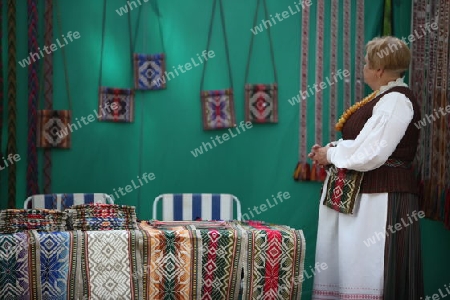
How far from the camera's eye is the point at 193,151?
16.3 feet

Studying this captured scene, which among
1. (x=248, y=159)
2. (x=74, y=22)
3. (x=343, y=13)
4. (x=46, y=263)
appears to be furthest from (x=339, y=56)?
(x=46, y=263)

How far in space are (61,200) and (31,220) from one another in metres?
1.17

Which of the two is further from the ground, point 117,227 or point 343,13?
point 343,13

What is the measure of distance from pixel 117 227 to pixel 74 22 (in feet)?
6.82

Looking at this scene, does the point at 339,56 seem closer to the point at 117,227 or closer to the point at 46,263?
the point at 117,227

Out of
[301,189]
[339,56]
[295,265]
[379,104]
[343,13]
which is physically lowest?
[295,265]

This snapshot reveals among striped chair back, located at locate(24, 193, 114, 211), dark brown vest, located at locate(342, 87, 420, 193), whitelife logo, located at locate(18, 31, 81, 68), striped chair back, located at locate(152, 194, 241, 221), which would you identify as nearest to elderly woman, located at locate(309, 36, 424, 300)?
dark brown vest, located at locate(342, 87, 420, 193)

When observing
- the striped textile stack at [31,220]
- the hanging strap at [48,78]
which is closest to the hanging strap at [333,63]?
the hanging strap at [48,78]

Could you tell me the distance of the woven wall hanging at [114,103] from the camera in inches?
191

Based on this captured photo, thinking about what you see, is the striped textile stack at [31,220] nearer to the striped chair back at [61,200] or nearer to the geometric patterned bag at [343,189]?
the striped chair back at [61,200]

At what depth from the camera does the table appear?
3.03 metres

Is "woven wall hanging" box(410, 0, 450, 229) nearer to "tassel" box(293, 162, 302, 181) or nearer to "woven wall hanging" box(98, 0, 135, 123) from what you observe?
"tassel" box(293, 162, 302, 181)

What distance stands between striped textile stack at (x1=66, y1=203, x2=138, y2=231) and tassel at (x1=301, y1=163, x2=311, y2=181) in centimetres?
193

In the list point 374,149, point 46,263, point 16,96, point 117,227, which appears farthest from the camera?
point 16,96
